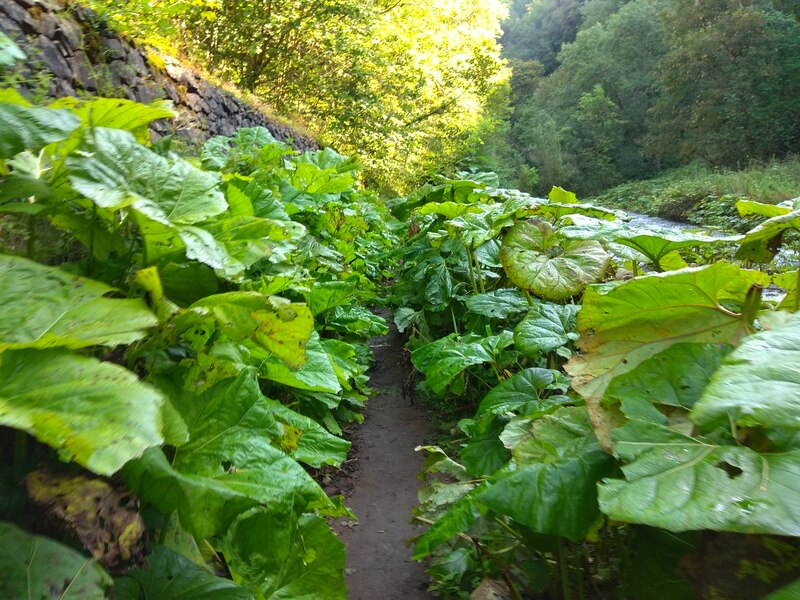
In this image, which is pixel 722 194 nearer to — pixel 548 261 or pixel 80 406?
pixel 548 261

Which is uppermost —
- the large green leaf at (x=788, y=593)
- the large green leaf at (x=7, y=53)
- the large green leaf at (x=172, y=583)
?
the large green leaf at (x=7, y=53)

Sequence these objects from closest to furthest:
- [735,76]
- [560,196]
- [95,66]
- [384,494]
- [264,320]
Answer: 1. [264,320]
2. [384,494]
3. [560,196]
4. [95,66]
5. [735,76]

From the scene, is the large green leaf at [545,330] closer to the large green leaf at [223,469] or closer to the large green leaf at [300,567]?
the large green leaf at [300,567]

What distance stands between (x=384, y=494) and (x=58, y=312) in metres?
2.15

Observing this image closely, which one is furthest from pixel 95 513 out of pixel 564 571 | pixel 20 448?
pixel 564 571

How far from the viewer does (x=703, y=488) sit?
0.88 metres

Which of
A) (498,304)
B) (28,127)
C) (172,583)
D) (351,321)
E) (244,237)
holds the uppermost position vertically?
(28,127)

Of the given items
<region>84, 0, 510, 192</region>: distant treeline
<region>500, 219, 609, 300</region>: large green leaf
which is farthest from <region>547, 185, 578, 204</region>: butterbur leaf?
<region>84, 0, 510, 192</region>: distant treeline

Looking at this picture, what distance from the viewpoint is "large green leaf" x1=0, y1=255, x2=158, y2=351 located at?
0.82 metres

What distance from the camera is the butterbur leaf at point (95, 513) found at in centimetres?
77

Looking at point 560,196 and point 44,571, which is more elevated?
point 560,196

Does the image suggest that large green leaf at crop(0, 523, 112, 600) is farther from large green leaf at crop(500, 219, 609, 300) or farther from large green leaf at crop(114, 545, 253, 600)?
large green leaf at crop(500, 219, 609, 300)

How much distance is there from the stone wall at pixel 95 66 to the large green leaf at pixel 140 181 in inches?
45.1

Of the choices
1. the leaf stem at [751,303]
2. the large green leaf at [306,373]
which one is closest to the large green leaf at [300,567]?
the large green leaf at [306,373]
